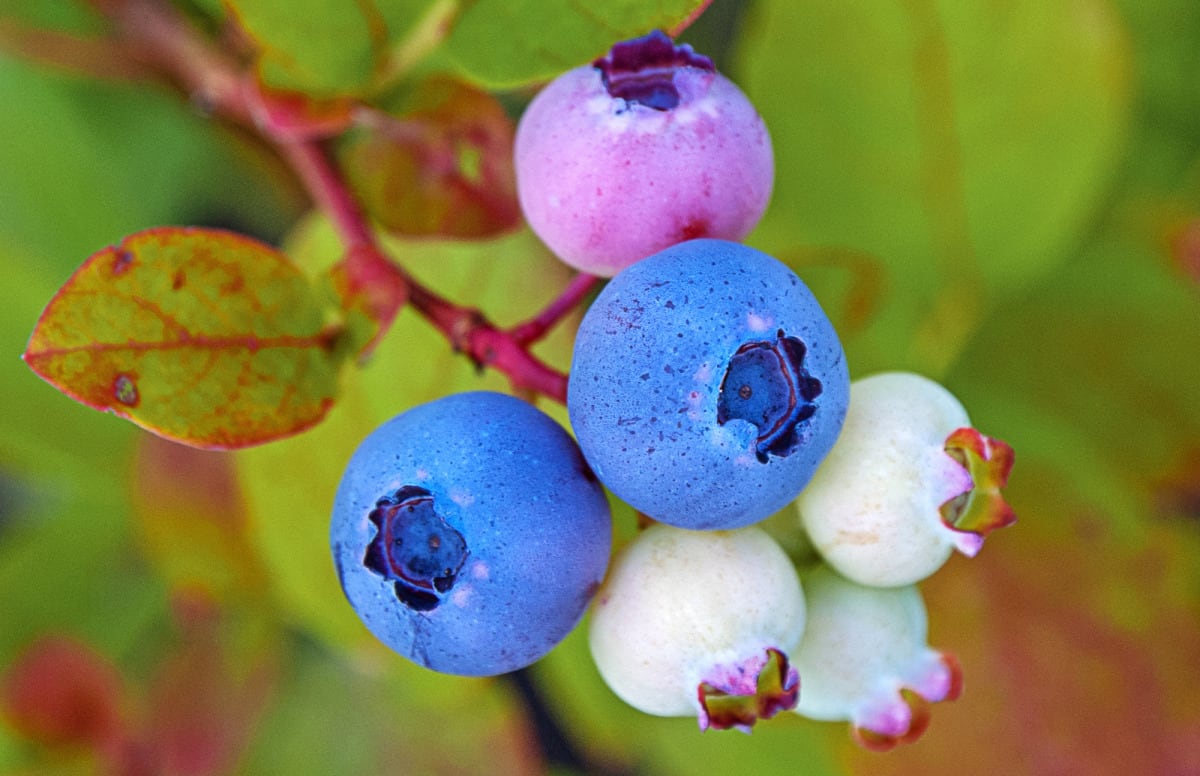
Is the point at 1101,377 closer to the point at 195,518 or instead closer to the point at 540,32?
the point at 540,32

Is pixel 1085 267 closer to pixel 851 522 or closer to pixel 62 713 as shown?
pixel 851 522

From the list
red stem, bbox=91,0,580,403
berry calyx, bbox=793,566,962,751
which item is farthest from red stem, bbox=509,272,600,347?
berry calyx, bbox=793,566,962,751

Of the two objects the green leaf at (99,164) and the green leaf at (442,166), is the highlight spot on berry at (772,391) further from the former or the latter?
the green leaf at (99,164)

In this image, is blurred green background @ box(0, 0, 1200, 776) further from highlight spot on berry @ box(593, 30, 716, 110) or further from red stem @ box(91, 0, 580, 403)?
highlight spot on berry @ box(593, 30, 716, 110)

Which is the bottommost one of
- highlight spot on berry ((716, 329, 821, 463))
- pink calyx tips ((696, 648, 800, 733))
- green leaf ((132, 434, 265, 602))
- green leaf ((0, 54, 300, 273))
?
green leaf ((132, 434, 265, 602))

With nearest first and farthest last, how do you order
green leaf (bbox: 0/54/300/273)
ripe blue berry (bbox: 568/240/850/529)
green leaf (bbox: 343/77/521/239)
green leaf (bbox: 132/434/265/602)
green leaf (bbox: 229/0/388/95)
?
ripe blue berry (bbox: 568/240/850/529) < green leaf (bbox: 229/0/388/95) < green leaf (bbox: 343/77/521/239) < green leaf (bbox: 132/434/265/602) < green leaf (bbox: 0/54/300/273)

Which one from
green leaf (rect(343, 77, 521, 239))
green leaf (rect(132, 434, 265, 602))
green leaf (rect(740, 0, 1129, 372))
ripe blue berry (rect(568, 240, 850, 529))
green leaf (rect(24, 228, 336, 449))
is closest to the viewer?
ripe blue berry (rect(568, 240, 850, 529))
